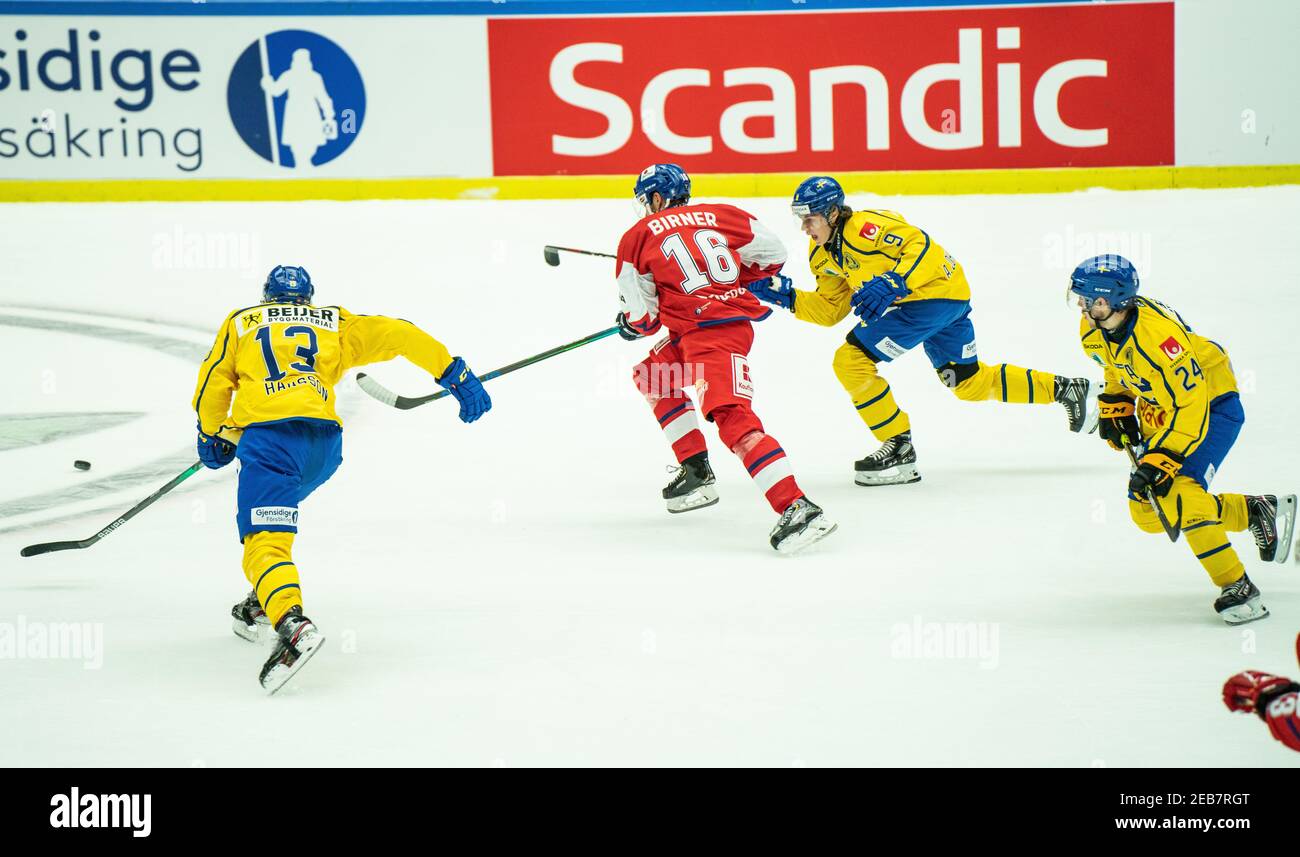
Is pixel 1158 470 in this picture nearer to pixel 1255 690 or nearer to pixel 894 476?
pixel 1255 690

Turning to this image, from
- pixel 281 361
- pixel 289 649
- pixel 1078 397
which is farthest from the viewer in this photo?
pixel 1078 397

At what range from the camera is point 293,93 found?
1053cm

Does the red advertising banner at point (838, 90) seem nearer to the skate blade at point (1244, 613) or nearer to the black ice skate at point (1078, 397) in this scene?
the black ice skate at point (1078, 397)

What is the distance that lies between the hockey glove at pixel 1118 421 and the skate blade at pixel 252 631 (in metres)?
2.50

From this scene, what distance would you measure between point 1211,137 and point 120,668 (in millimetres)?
8914

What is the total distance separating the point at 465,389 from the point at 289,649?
3.73ft

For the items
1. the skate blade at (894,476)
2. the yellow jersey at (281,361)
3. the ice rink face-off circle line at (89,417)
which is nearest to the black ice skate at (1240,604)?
the skate blade at (894,476)

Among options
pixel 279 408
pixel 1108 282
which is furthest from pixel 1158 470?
pixel 279 408

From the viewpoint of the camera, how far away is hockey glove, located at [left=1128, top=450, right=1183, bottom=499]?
396 centimetres

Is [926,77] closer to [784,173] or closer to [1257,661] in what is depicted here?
[784,173]

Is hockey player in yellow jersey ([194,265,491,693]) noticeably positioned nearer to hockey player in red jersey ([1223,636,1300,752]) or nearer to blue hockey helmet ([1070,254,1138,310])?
blue hockey helmet ([1070,254,1138,310])
